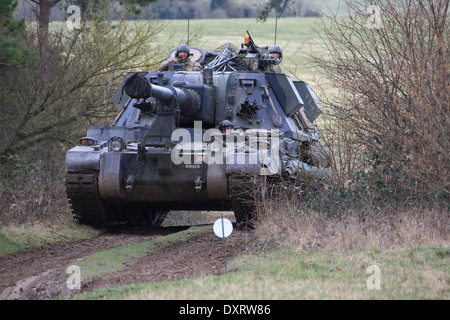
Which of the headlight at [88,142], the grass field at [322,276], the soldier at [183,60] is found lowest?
the headlight at [88,142]

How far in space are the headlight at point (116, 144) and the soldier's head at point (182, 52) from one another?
11.4 ft

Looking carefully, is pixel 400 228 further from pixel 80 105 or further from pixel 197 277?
pixel 80 105

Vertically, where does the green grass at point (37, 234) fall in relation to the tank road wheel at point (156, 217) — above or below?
above

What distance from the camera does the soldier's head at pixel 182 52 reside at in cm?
1412

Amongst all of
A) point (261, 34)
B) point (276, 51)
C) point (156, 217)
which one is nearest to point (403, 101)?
point (276, 51)

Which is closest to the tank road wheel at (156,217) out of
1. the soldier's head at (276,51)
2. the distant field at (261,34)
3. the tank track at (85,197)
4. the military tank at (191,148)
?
the military tank at (191,148)

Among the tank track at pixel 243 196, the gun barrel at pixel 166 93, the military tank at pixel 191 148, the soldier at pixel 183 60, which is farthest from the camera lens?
the soldier at pixel 183 60

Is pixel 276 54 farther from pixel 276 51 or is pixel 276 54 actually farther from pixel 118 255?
pixel 118 255

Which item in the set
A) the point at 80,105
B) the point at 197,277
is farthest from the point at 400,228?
the point at 80,105

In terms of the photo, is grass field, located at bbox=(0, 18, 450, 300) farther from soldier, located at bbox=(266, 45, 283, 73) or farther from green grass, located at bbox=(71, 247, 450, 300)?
soldier, located at bbox=(266, 45, 283, 73)

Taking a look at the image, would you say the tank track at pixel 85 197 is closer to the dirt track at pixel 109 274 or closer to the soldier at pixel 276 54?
the dirt track at pixel 109 274

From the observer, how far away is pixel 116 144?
11234 millimetres

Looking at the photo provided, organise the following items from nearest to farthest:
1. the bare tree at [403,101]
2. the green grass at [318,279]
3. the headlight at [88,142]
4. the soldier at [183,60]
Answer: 1. the green grass at [318,279]
2. the bare tree at [403,101]
3. the headlight at [88,142]
4. the soldier at [183,60]
